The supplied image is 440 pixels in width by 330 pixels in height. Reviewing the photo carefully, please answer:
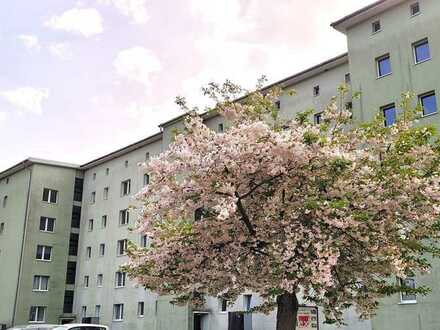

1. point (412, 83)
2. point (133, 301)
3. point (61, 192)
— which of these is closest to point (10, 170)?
point (61, 192)

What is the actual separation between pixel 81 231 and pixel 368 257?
134 ft

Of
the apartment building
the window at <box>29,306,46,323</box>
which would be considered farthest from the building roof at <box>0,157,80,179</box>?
the window at <box>29,306,46,323</box>

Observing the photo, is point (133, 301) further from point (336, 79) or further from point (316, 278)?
point (316, 278)

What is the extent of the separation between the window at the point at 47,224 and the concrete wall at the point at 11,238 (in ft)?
5.43

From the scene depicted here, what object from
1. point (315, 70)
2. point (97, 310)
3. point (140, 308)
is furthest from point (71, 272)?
point (315, 70)

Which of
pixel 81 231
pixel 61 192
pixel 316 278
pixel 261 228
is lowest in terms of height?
pixel 316 278

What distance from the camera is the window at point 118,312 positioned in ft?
140

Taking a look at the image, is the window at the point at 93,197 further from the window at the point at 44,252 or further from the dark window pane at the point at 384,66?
the dark window pane at the point at 384,66

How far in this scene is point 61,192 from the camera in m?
51.6

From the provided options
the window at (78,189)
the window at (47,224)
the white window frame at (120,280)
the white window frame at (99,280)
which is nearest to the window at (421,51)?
the white window frame at (120,280)

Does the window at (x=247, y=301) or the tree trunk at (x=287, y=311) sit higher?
the window at (x=247, y=301)

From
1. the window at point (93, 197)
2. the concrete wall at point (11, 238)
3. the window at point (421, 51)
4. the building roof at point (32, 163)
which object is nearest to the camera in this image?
the window at point (421, 51)

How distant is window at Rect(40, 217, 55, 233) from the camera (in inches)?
1965

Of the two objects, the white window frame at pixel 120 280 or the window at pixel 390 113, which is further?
the white window frame at pixel 120 280
